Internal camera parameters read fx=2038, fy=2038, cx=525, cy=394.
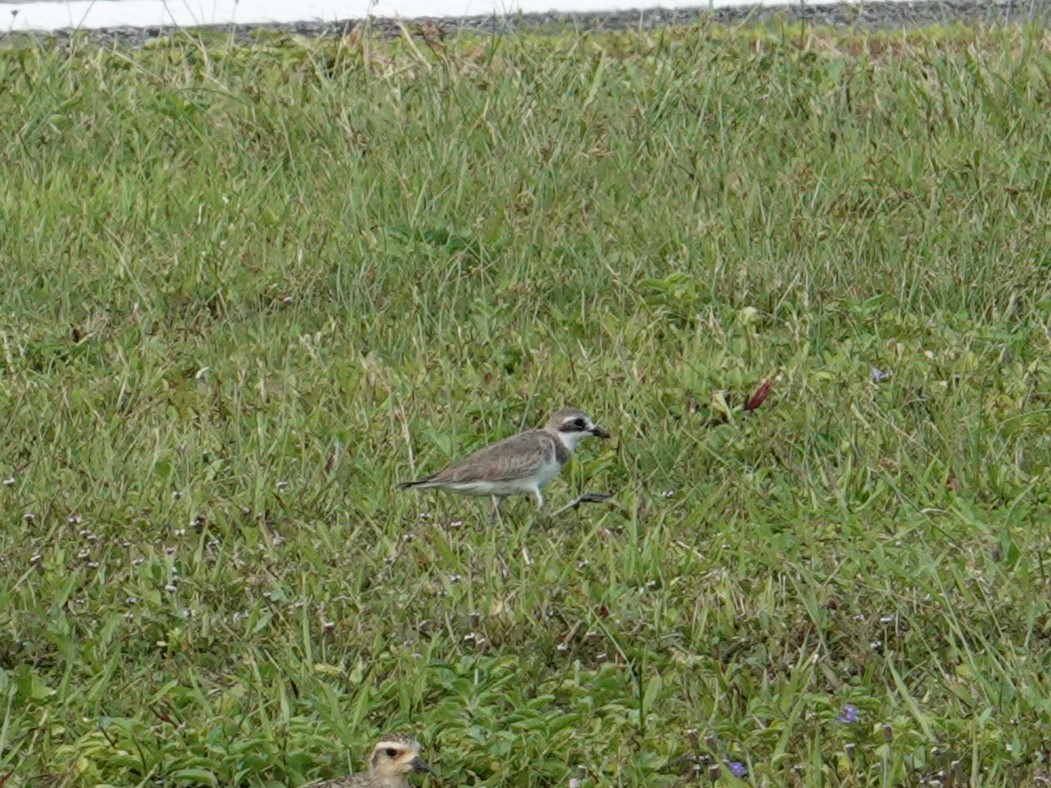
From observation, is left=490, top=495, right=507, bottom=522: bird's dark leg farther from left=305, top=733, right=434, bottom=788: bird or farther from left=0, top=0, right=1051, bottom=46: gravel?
left=0, top=0, right=1051, bottom=46: gravel

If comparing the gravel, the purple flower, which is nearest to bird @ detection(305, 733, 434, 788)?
the purple flower

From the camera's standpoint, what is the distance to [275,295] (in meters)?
8.00

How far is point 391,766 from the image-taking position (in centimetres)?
458

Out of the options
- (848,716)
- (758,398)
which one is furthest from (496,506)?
(848,716)

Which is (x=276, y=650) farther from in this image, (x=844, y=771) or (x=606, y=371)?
(x=606, y=371)

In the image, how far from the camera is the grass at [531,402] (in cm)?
505

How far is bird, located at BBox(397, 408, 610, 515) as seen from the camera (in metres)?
6.26

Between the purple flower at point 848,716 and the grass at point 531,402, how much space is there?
0.17ft

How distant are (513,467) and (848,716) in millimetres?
1652

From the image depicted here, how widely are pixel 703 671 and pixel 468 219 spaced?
353cm

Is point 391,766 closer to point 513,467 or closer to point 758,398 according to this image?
point 513,467

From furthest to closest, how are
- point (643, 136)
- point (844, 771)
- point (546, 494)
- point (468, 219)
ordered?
1. point (643, 136)
2. point (468, 219)
3. point (546, 494)
4. point (844, 771)

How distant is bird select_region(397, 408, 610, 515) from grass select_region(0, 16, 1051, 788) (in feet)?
0.42

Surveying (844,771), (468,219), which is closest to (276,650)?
(844,771)
